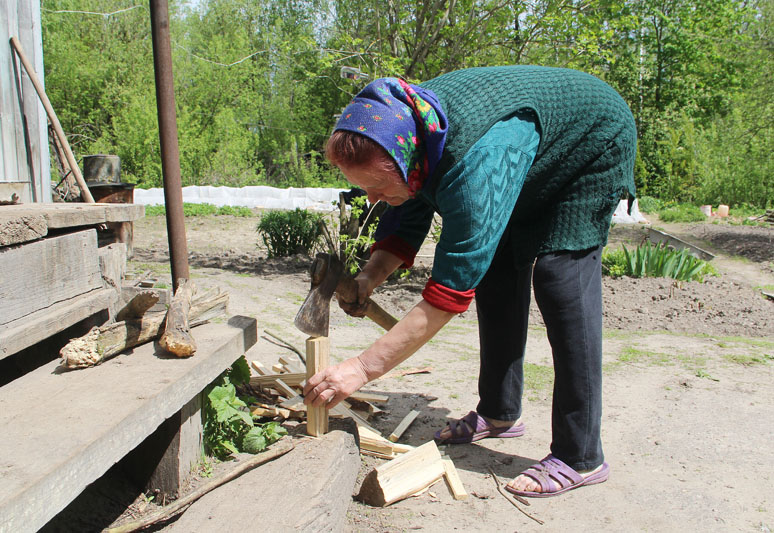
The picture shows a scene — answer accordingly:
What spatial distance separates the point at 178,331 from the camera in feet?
7.68

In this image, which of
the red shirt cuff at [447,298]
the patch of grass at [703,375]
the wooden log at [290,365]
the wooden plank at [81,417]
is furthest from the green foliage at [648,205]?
the wooden plank at [81,417]

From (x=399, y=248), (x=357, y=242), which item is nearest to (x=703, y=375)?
(x=399, y=248)

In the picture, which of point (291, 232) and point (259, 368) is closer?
point (259, 368)

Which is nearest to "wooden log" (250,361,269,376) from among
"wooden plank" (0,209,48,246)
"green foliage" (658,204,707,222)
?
"wooden plank" (0,209,48,246)

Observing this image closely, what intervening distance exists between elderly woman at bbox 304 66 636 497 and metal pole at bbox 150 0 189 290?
4.90 ft

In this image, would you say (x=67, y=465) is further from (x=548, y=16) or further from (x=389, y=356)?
(x=548, y=16)

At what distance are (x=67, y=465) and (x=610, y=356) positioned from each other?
3.98m

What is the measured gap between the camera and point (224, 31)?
33406 millimetres

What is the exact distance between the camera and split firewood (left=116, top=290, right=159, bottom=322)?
2.38 meters

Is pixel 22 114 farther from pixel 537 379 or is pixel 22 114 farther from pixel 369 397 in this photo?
pixel 537 379

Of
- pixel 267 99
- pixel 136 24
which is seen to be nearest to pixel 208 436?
pixel 136 24

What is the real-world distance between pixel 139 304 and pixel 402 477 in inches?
50.9

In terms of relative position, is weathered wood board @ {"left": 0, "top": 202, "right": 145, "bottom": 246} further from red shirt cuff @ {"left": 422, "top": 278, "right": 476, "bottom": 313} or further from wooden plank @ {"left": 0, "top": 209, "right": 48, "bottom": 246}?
red shirt cuff @ {"left": 422, "top": 278, "right": 476, "bottom": 313}

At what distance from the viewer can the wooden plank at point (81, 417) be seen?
1479 millimetres
